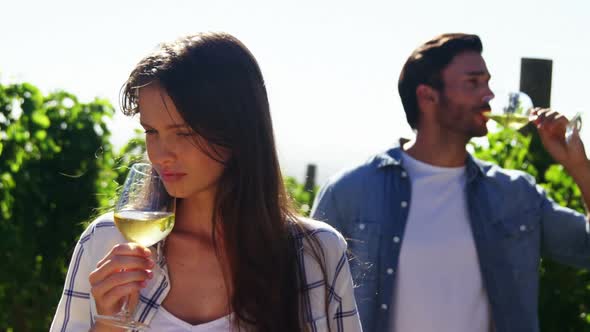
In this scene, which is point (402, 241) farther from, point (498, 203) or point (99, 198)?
point (99, 198)

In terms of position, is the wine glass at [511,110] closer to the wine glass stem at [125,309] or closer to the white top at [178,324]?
the white top at [178,324]

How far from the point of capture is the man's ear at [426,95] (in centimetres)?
502

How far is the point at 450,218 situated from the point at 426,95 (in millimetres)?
694

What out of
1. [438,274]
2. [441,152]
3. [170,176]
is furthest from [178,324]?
[441,152]

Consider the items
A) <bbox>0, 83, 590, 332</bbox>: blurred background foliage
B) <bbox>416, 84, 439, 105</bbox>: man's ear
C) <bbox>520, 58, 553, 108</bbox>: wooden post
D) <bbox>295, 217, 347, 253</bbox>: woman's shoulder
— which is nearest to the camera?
<bbox>295, 217, 347, 253</bbox>: woman's shoulder

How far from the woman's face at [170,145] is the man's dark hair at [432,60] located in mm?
2415

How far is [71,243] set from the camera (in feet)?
20.5

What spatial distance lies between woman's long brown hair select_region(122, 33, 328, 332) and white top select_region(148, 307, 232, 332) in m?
0.04

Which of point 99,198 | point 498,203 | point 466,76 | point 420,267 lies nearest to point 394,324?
point 420,267

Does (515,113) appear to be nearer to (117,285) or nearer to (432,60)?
(432,60)

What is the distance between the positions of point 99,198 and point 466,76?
8.01ft

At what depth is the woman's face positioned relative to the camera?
2.75 m

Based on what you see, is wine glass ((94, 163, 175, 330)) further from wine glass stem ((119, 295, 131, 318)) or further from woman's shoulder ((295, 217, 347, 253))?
woman's shoulder ((295, 217, 347, 253))

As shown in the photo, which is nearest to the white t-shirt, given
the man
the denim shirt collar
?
the man
